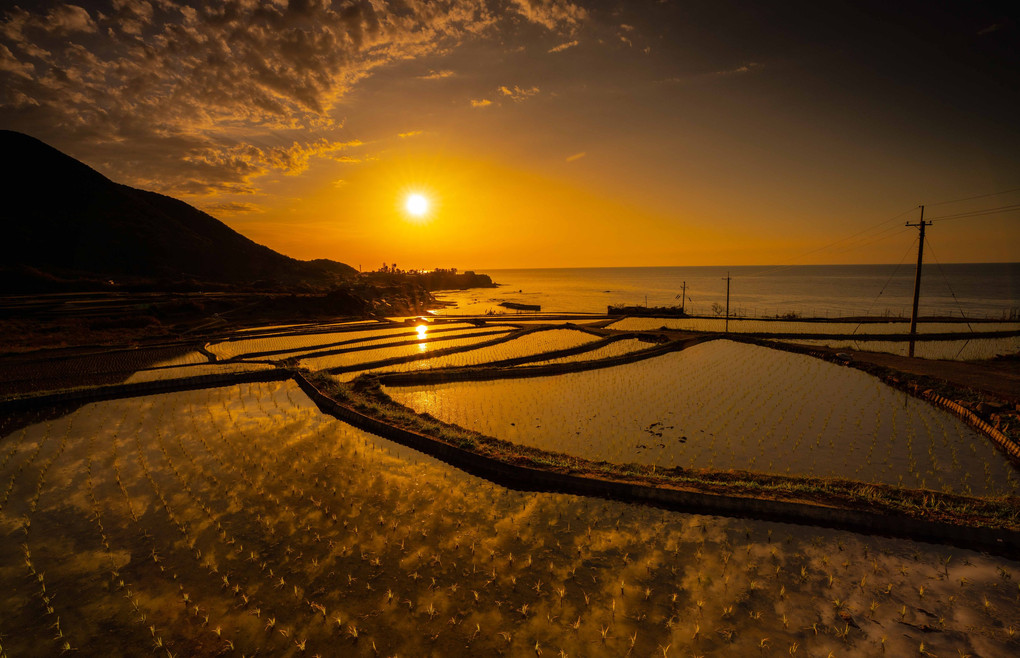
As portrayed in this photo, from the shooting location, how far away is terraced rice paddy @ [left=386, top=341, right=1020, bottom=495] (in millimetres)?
10648

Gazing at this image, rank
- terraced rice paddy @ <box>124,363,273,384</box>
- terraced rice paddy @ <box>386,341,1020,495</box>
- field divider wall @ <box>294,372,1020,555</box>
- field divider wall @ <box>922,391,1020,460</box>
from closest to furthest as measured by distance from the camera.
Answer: field divider wall @ <box>294,372,1020,555</box>
terraced rice paddy @ <box>386,341,1020,495</box>
field divider wall @ <box>922,391,1020,460</box>
terraced rice paddy @ <box>124,363,273,384</box>

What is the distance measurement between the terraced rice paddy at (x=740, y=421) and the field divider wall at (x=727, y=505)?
1845 millimetres

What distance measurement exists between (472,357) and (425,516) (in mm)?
16572

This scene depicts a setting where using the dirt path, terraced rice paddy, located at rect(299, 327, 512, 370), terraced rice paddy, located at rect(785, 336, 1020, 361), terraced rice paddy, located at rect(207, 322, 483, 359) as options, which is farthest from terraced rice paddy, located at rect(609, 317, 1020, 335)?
terraced rice paddy, located at rect(207, 322, 483, 359)

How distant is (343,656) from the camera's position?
17.7 feet

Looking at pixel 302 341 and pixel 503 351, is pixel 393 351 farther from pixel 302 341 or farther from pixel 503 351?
pixel 302 341

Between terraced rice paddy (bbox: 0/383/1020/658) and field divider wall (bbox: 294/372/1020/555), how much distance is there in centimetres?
37

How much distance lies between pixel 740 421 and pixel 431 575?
11640mm

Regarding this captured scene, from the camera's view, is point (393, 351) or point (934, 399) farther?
point (393, 351)

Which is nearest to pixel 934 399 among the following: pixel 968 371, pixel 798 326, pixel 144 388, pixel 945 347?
pixel 968 371

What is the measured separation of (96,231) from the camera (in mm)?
75812

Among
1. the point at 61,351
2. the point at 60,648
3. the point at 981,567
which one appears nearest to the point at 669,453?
the point at 981,567

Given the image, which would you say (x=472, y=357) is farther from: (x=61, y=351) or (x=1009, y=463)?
(x=61, y=351)

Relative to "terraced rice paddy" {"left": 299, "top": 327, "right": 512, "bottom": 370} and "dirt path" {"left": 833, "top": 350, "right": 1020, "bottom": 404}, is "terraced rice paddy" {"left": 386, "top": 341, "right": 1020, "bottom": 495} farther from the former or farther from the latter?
"terraced rice paddy" {"left": 299, "top": 327, "right": 512, "bottom": 370}
